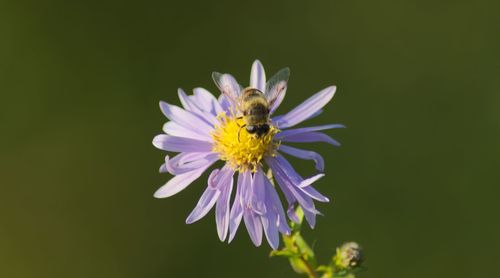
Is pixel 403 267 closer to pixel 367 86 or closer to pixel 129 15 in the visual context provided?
pixel 367 86

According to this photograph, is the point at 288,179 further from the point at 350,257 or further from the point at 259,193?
the point at 350,257

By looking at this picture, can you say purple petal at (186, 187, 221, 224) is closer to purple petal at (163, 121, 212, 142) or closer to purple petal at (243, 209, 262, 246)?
purple petal at (243, 209, 262, 246)

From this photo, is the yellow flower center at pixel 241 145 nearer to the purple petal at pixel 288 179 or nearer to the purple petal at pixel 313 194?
the purple petal at pixel 288 179

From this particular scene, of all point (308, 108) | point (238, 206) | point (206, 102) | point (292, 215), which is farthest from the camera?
point (206, 102)

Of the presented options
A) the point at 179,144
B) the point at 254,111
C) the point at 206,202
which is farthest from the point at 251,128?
the point at 206,202

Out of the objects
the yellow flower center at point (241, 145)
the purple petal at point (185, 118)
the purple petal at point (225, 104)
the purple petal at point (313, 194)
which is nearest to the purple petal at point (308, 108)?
the yellow flower center at point (241, 145)

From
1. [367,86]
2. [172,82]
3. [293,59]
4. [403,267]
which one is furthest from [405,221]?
[172,82]
